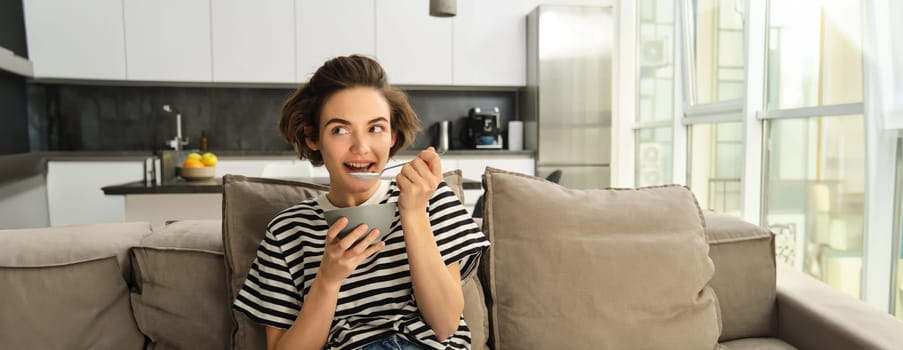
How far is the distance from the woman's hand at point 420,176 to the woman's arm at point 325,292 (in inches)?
4.3

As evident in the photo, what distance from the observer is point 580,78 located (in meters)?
4.61

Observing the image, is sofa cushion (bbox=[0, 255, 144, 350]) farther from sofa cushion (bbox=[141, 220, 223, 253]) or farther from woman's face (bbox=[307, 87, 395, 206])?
woman's face (bbox=[307, 87, 395, 206])

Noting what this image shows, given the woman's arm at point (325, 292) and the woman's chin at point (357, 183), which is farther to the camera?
the woman's chin at point (357, 183)

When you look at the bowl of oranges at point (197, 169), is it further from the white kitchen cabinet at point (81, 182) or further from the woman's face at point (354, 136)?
the woman's face at point (354, 136)

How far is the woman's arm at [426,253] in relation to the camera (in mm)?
1054

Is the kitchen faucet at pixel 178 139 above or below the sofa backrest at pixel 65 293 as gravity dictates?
above

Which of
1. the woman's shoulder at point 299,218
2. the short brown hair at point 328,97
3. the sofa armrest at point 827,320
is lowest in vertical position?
the sofa armrest at point 827,320

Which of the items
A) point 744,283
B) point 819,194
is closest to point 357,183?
point 744,283

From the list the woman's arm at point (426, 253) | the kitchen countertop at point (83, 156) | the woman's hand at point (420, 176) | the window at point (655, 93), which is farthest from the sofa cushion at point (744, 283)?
the kitchen countertop at point (83, 156)

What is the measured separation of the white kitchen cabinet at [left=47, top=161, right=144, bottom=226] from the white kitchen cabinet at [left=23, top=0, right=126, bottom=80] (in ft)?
2.07

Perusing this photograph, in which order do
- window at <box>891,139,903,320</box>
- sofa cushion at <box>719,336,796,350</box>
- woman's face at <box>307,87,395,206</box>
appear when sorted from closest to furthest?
woman's face at <box>307,87,395,206</box> → sofa cushion at <box>719,336,796,350</box> → window at <box>891,139,903,320</box>

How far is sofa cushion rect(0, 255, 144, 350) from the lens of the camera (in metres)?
1.33

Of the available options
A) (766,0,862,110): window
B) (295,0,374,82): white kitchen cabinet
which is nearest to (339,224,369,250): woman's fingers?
(766,0,862,110): window

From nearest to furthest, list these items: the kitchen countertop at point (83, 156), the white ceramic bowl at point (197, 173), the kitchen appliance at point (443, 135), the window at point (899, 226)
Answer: the window at point (899, 226), the white ceramic bowl at point (197, 173), the kitchen countertop at point (83, 156), the kitchen appliance at point (443, 135)
